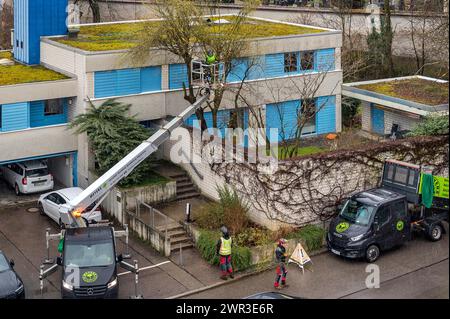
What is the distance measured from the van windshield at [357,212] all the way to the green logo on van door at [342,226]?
219 millimetres

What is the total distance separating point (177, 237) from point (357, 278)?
647 centimetres

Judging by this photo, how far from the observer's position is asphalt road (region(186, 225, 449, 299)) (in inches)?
→ 880

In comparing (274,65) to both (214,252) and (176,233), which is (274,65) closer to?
(176,233)

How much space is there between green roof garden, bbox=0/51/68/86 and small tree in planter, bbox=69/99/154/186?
2.50 m

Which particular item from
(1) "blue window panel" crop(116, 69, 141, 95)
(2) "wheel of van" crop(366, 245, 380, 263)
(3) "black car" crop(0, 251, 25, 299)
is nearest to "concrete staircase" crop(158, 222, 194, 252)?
(3) "black car" crop(0, 251, 25, 299)

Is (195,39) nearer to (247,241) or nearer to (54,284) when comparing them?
(247,241)

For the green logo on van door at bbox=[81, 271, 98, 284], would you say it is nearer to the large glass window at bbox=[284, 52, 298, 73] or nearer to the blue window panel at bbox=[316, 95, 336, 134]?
the large glass window at bbox=[284, 52, 298, 73]

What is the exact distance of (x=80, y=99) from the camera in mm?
31094

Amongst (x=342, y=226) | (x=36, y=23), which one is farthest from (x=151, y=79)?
(x=342, y=226)

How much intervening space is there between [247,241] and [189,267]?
82.3 inches

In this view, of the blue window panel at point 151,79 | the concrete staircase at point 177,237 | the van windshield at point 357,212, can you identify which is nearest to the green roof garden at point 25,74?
the blue window panel at point 151,79

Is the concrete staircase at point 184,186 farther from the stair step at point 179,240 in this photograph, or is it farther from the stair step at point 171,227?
the stair step at point 179,240

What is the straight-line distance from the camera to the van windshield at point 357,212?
968 inches
